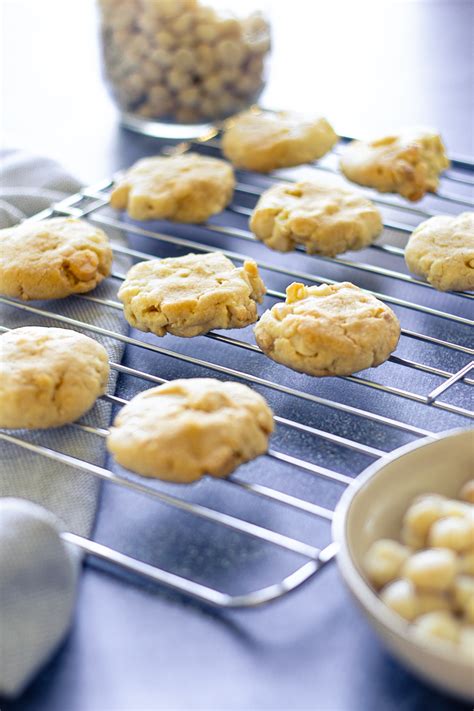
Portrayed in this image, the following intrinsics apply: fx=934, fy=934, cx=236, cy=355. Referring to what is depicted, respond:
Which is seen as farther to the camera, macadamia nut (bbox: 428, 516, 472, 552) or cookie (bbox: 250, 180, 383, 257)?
cookie (bbox: 250, 180, 383, 257)

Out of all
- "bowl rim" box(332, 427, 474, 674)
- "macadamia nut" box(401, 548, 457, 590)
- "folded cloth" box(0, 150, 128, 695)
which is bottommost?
"folded cloth" box(0, 150, 128, 695)

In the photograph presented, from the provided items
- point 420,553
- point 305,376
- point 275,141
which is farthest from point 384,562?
point 275,141

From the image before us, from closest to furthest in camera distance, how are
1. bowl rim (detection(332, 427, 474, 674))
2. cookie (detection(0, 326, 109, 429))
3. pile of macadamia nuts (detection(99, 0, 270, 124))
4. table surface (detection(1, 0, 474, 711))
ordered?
bowl rim (detection(332, 427, 474, 674)) < table surface (detection(1, 0, 474, 711)) < cookie (detection(0, 326, 109, 429)) < pile of macadamia nuts (detection(99, 0, 270, 124))

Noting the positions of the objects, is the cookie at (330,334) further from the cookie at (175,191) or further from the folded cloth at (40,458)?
the cookie at (175,191)

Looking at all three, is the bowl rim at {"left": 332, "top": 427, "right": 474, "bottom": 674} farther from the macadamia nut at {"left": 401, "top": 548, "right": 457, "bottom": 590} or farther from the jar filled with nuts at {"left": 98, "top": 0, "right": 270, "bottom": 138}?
the jar filled with nuts at {"left": 98, "top": 0, "right": 270, "bottom": 138}

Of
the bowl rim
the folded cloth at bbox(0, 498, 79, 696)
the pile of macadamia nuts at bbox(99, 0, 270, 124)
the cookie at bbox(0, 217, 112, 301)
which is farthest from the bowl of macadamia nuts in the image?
the pile of macadamia nuts at bbox(99, 0, 270, 124)

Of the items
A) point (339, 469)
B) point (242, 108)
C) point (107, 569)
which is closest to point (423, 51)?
point (242, 108)
